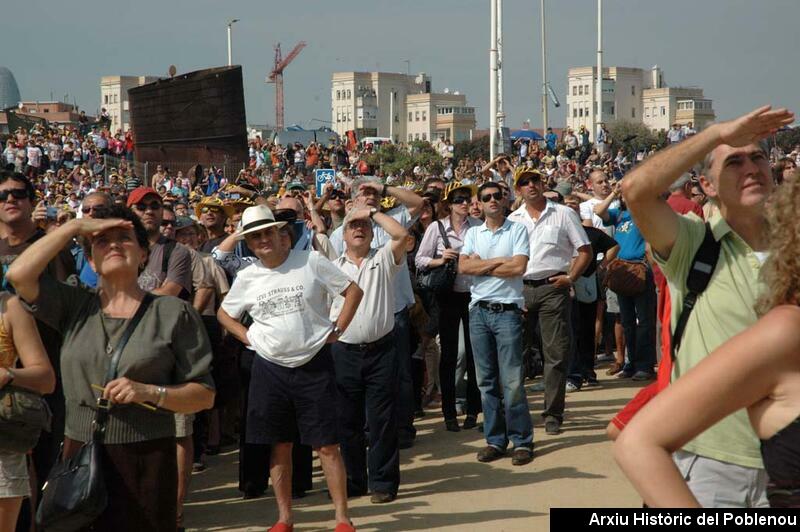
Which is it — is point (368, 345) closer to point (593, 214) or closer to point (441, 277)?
point (441, 277)

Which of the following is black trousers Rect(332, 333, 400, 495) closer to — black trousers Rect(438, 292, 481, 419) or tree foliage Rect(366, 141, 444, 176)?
black trousers Rect(438, 292, 481, 419)

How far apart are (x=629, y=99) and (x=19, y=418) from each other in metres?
192

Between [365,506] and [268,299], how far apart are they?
1.94m

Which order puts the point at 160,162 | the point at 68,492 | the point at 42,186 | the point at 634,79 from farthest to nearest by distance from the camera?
1. the point at 634,79
2. the point at 42,186
3. the point at 160,162
4. the point at 68,492

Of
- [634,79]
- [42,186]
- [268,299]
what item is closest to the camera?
[268,299]

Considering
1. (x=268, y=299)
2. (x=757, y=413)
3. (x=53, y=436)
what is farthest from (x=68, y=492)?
(x=757, y=413)

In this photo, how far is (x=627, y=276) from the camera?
1194 centimetres

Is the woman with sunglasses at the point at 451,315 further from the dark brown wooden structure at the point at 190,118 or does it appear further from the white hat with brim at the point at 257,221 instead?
the dark brown wooden structure at the point at 190,118

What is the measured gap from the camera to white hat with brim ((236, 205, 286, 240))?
6.74m

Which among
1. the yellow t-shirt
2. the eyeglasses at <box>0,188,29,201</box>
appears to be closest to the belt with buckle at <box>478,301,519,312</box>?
the eyeglasses at <box>0,188,29,201</box>

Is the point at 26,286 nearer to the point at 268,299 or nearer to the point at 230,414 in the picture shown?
the point at 268,299

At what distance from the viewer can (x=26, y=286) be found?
4.71 meters

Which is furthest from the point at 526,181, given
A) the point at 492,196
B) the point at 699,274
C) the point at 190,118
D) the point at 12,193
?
the point at 190,118

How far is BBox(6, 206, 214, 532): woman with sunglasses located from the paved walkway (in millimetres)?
2768
